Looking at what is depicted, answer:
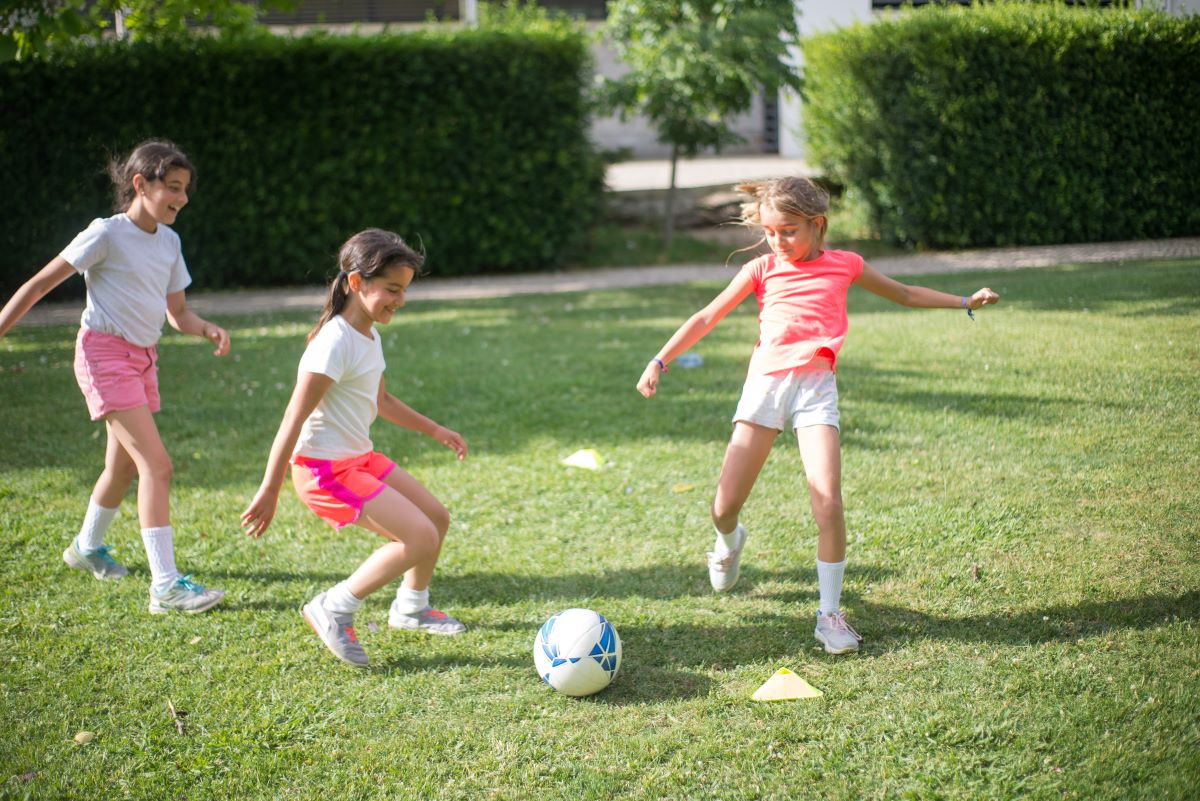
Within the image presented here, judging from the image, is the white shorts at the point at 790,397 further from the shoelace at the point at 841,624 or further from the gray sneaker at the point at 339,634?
the gray sneaker at the point at 339,634

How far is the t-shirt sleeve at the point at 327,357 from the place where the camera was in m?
3.69

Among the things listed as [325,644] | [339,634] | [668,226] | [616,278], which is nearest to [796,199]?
[339,634]

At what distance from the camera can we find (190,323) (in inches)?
187

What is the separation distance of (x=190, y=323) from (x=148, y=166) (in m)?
0.72

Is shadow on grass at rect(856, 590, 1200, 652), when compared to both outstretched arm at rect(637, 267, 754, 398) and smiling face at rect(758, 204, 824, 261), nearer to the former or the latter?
outstretched arm at rect(637, 267, 754, 398)

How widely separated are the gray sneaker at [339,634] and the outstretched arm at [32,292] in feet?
5.53

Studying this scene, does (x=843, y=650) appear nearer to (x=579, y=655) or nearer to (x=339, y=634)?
(x=579, y=655)

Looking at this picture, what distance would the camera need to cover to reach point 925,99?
42.7 feet

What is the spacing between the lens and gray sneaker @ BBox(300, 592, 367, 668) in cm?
390

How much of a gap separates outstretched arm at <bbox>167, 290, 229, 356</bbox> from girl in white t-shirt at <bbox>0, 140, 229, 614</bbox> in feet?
0.04

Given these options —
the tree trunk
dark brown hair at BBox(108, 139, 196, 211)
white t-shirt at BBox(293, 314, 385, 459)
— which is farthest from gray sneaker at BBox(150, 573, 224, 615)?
the tree trunk

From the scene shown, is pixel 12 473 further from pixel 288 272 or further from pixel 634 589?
pixel 288 272

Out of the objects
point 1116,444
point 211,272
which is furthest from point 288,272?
point 1116,444

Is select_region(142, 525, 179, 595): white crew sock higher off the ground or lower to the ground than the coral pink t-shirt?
lower
